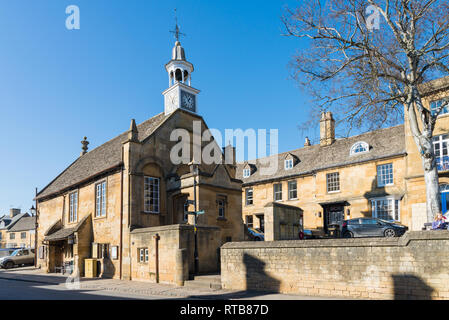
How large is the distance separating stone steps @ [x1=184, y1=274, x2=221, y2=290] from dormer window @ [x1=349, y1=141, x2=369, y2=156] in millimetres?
20820

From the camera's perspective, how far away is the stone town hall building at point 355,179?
81.0 ft

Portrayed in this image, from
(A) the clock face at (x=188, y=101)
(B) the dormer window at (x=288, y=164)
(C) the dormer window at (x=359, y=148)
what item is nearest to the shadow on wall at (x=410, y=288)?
(A) the clock face at (x=188, y=101)

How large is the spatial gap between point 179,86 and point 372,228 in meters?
15.8

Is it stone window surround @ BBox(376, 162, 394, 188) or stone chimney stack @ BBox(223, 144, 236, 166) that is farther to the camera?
stone window surround @ BBox(376, 162, 394, 188)

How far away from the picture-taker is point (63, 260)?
28156 mm

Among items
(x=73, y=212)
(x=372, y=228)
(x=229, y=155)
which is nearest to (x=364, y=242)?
(x=372, y=228)

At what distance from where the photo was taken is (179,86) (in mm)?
26234

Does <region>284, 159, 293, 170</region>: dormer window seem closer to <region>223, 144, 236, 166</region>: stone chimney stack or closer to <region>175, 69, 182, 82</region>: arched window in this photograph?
<region>223, 144, 236, 166</region>: stone chimney stack

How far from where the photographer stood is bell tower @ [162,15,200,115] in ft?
86.3

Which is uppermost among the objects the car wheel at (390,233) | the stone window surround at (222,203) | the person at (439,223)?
the stone window surround at (222,203)

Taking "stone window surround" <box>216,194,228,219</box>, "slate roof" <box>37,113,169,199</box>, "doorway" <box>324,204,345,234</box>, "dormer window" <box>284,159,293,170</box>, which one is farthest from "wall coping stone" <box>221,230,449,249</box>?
"dormer window" <box>284,159,293,170</box>

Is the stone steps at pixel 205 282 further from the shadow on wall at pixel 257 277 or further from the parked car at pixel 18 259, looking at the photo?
the parked car at pixel 18 259

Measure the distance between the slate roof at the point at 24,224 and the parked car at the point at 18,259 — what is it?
31.8m
